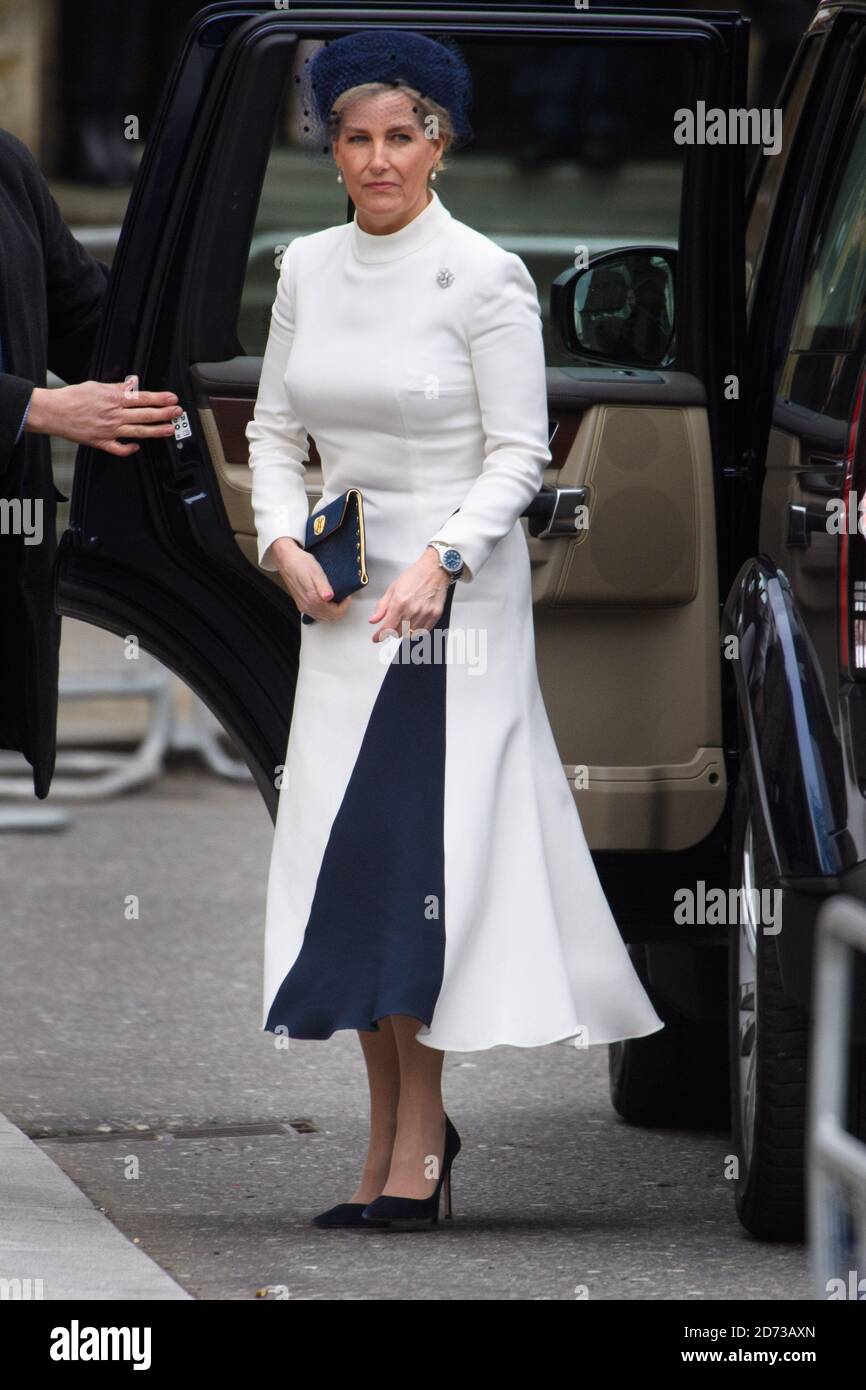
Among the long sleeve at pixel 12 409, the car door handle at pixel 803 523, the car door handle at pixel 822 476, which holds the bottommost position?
the car door handle at pixel 803 523

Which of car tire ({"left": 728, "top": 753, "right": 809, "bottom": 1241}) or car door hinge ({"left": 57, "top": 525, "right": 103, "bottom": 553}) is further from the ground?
car door hinge ({"left": 57, "top": 525, "right": 103, "bottom": 553})

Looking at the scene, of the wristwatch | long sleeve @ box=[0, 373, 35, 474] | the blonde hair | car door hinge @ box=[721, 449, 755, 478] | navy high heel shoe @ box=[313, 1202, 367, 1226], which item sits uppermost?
the blonde hair

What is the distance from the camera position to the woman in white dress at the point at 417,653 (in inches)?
153

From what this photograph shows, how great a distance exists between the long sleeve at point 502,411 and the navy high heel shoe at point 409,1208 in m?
1.02

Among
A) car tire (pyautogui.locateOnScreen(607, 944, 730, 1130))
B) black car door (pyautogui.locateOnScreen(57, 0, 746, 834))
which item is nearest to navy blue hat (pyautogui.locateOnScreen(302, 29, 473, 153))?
black car door (pyautogui.locateOnScreen(57, 0, 746, 834))

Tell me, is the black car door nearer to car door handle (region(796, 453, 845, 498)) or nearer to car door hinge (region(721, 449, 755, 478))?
car door hinge (region(721, 449, 755, 478))

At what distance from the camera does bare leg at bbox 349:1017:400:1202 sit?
4180 mm

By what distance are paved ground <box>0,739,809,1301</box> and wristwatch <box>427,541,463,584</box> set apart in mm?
1114

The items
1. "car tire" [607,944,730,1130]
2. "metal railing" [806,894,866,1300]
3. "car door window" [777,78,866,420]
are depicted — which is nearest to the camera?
"metal railing" [806,894,866,1300]

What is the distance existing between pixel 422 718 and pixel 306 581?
291 millimetres

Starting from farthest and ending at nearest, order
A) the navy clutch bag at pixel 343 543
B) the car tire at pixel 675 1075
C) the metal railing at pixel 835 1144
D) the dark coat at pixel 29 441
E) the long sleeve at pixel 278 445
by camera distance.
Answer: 1. the car tire at pixel 675 1075
2. the dark coat at pixel 29 441
3. the long sleeve at pixel 278 445
4. the navy clutch bag at pixel 343 543
5. the metal railing at pixel 835 1144

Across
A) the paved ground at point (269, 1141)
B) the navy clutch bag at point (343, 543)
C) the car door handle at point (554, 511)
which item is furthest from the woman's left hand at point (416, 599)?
the paved ground at point (269, 1141)

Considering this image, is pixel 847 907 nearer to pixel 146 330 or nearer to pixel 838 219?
pixel 838 219

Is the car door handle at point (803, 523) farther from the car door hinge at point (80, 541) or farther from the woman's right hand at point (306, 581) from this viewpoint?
the car door hinge at point (80, 541)
